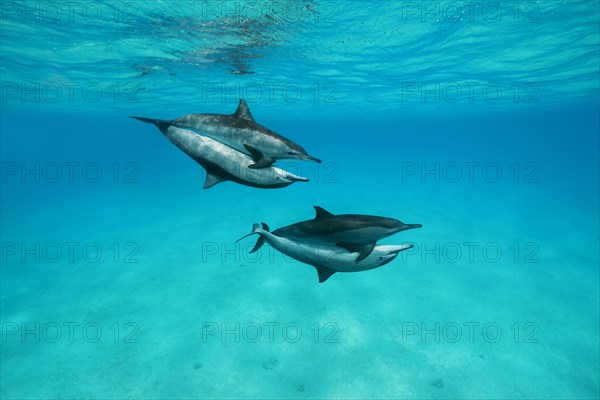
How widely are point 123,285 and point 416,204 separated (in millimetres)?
24023

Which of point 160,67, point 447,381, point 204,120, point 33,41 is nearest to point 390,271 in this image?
point 447,381

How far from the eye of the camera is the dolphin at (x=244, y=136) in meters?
2.59

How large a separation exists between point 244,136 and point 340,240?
130cm

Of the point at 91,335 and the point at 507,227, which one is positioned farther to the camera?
the point at 507,227

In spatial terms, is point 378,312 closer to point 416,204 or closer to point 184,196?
point 416,204

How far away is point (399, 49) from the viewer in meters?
19.5

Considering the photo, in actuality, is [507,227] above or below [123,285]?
above

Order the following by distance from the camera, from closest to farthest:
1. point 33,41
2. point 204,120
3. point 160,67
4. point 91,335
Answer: point 204,120 → point 91,335 → point 33,41 → point 160,67

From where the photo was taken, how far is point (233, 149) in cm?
265
